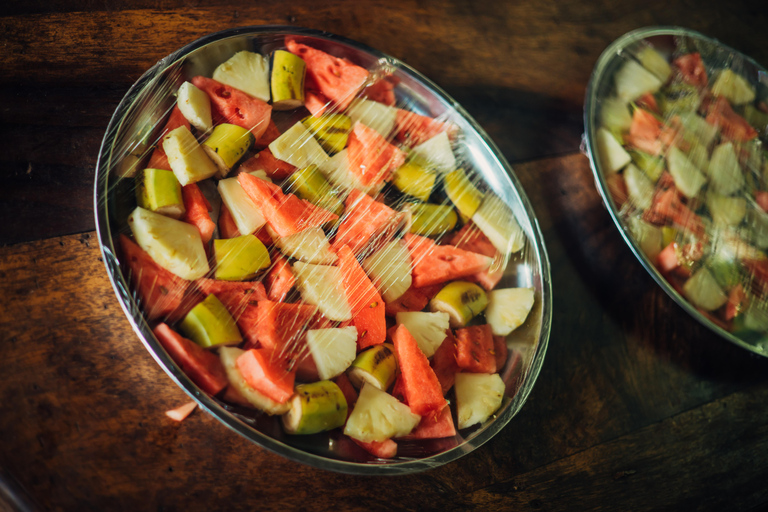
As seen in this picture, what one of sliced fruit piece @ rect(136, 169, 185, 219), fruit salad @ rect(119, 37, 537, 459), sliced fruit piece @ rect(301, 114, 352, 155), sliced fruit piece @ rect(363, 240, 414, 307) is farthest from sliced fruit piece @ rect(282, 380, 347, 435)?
sliced fruit piece @ rect(301, 114, 352, 155)

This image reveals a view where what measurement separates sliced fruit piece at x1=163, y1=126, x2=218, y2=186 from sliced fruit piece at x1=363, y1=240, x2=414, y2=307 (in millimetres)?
329

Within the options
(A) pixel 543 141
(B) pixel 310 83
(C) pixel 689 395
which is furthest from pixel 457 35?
(C) pixel 689 395

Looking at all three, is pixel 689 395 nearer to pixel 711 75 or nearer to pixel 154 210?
pixel 711 75

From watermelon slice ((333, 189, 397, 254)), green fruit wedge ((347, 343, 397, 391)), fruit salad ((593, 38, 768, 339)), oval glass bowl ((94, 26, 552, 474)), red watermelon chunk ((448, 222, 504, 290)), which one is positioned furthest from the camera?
fruit salad ((593, 38, 768, 339))

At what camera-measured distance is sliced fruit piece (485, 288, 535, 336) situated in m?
0.98

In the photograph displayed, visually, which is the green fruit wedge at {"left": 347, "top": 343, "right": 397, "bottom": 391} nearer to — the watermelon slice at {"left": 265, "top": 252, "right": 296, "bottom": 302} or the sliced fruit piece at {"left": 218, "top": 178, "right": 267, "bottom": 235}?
the watermelon slice at {"left": 265, "top": 252, "right": 296, "bottom": 302}

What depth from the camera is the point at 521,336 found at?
99cm

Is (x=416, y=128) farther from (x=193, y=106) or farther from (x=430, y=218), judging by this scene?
(x=193, y=106)

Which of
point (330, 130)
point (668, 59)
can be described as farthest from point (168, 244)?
point (668, 59)

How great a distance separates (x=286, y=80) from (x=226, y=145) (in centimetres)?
21

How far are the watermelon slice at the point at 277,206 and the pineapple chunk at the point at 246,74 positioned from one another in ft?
0.68

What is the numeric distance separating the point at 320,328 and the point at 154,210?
326mm

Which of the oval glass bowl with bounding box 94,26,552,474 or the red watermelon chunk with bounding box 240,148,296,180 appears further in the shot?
the red watermelon chunk with bounding box 240,148,296,180

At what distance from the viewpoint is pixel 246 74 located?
3.06 ft
